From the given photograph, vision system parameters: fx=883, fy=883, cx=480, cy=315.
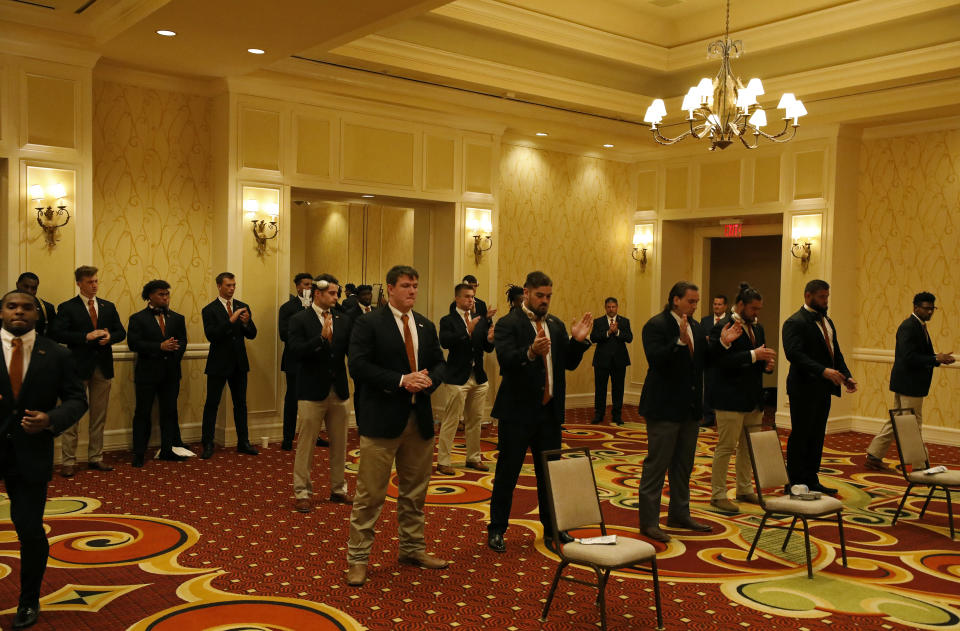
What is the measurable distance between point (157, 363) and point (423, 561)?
13.6ft

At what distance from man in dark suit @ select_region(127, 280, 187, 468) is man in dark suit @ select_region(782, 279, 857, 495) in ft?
17.6

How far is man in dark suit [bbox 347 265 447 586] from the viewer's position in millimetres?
4918

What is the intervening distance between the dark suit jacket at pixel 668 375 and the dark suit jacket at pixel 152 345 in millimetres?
4615

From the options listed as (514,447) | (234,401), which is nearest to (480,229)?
(234,401)

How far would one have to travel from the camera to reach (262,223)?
9.25 metres

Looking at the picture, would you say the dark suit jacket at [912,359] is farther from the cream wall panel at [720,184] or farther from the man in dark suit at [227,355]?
the man in dark suit at [227,355]

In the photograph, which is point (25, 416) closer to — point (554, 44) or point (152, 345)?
point (152, 345)

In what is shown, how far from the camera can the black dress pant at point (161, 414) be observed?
798 cm

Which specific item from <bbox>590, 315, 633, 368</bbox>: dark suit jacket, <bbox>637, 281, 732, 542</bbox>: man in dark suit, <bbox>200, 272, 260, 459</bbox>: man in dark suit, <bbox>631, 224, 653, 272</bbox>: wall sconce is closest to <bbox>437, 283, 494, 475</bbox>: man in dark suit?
<bbox>200, 272, 260, 459</bbox>: man in dark suit

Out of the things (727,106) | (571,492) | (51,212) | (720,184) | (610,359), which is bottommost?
(571,492)

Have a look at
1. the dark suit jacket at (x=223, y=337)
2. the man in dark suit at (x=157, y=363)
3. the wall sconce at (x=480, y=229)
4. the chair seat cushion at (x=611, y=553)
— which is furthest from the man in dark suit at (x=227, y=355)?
the chair seat cushion at (x=611, y=553)

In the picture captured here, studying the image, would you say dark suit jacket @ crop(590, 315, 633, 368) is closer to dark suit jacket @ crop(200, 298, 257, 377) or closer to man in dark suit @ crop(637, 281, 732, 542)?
dark suit jacket @ crop(200, 298, 257, 377)

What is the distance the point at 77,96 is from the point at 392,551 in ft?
17.7

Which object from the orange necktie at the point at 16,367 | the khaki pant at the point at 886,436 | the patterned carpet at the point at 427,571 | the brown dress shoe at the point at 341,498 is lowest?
the patterned carpet at the point at 427,571
